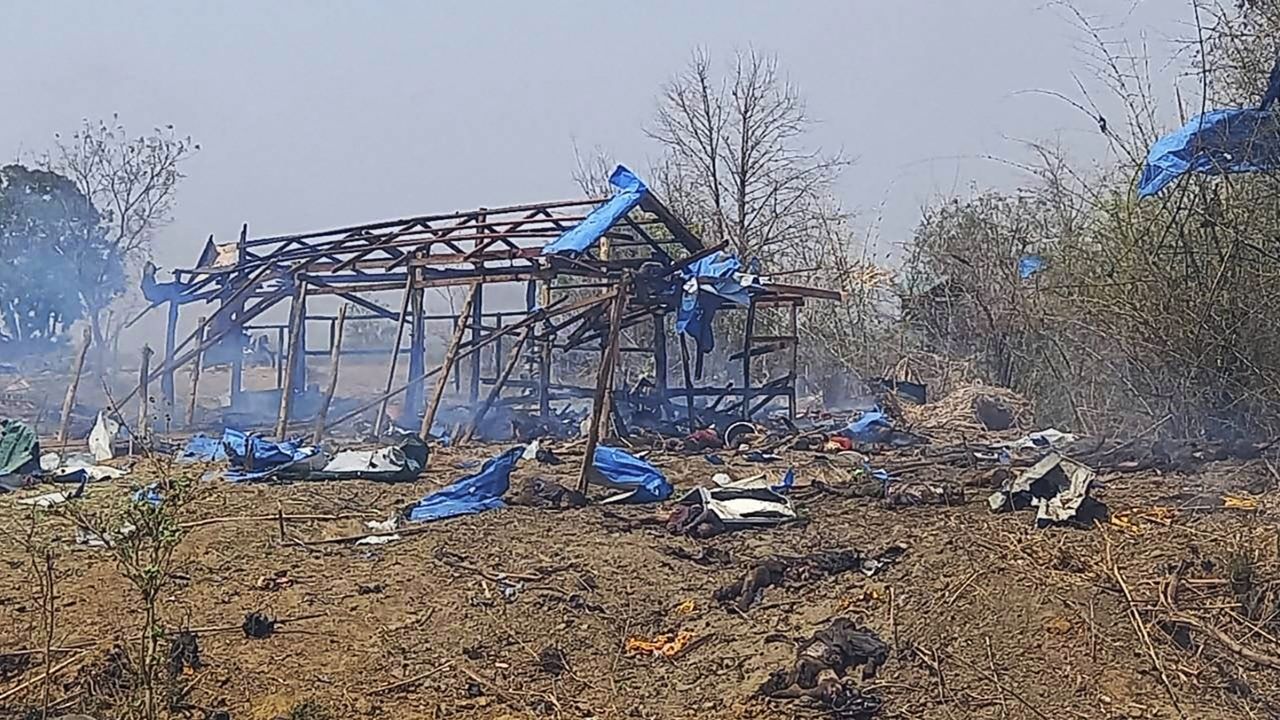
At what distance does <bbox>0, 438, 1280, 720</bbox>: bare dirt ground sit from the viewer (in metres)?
4.97

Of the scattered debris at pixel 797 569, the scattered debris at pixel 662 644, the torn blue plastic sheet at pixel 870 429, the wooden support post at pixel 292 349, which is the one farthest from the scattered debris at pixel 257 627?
the torn blue plastic sheet at pixel 870 429

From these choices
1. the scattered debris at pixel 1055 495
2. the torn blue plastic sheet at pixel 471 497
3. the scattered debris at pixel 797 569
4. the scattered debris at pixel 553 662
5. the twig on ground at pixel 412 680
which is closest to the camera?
the twig on ground at pixel 412 680

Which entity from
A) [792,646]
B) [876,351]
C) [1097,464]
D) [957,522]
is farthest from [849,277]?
[792,646]

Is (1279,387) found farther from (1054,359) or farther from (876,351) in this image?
(876,351)

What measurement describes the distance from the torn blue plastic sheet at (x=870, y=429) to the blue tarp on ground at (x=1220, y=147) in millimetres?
6992

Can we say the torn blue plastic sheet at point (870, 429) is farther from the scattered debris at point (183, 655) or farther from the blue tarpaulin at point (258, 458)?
the scattered debris at point (183, 655)

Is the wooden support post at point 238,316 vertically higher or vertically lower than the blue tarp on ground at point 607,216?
lower

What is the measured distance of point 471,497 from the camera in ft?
30.2

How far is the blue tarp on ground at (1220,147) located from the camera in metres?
7.92

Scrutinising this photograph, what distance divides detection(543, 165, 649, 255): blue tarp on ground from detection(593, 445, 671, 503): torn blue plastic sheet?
348 centimetres

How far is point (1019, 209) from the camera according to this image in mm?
18297

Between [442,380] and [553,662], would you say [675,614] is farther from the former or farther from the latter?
[442,380]

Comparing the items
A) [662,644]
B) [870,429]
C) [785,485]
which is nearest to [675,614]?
[662,644]

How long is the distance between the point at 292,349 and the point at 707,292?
588 cm
